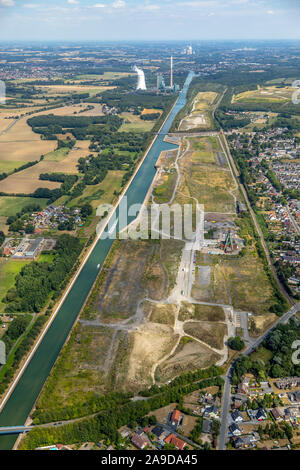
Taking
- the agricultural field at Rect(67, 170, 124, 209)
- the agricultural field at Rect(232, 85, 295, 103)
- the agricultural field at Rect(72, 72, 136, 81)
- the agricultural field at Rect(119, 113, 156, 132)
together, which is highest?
the agricultural field at Rect(72, 72, 136, 81)

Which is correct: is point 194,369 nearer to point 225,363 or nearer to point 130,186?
point 225,363

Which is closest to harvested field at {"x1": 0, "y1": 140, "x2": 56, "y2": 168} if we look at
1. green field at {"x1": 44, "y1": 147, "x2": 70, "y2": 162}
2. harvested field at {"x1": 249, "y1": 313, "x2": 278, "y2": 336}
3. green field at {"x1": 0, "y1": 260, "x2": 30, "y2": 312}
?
green field at {"x1": 44, "y1": 147, "x2": 70, "y2": 162}

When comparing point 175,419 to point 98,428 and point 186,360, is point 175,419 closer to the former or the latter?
point 98,428

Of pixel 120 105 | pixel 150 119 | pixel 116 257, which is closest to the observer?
pixel 116 257

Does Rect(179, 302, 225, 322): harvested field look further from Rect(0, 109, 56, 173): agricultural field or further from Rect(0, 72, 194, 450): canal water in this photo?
Rect(0, 109, 56, 173): agricultural field

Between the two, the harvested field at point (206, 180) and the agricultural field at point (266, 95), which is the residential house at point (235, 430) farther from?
the agricultural field at point (266, 95)

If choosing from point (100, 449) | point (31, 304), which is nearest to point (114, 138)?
point (31, 304)
